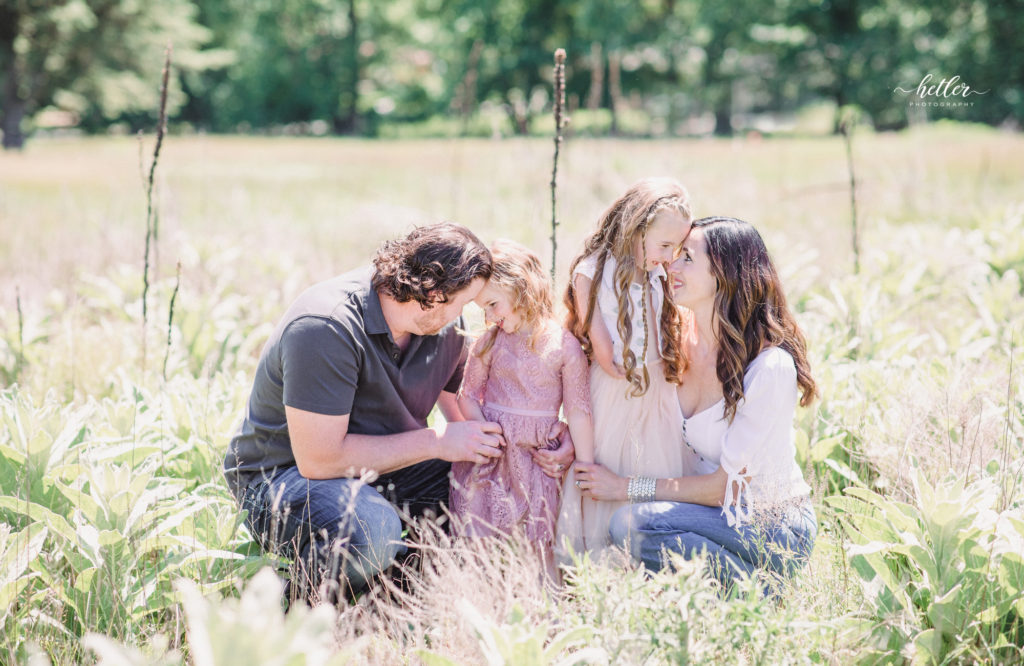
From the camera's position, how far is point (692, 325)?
9.98 feet

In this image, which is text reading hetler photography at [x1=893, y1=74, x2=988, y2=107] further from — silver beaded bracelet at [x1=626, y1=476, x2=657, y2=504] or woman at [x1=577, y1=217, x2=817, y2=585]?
silver beaded bracelet at [x1=626, y1=476, x2=657, y2=504]

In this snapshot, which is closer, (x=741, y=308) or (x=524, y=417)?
(x=741, y=308)

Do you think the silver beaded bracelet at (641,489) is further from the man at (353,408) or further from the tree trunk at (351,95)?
the tree trunk at (351,95)

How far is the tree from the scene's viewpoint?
74.2ft

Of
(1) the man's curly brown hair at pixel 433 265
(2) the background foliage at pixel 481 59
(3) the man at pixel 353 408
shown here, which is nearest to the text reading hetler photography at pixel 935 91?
(1) the man's curly brown hair at pixel 433 265

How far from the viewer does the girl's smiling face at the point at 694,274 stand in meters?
2.76

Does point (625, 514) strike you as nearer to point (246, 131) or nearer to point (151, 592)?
point (151, 592)

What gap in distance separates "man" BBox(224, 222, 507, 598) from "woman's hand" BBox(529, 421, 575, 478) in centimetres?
20

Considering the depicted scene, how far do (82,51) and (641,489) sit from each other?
25.9m

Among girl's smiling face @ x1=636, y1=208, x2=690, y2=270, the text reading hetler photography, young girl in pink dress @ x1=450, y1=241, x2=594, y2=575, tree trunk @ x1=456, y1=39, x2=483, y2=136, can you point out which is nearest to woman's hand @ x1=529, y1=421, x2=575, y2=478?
young girl in pink dress @ x1=450, y1=241, x2=594, y2=575

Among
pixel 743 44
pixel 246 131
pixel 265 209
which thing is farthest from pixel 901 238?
pixel 246 131

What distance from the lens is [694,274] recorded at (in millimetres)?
2764

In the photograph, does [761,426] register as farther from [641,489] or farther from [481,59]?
[481,59]

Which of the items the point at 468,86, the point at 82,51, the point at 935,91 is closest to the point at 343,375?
the point at 468,86
